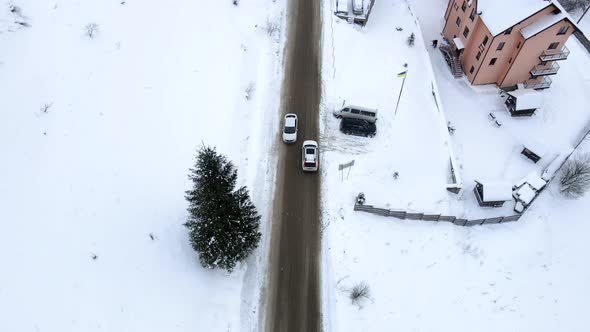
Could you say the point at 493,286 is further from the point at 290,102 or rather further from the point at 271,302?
the point at 290,102

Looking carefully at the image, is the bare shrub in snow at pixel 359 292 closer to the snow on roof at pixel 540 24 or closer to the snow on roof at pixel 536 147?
the snow on roof at pixel 536 147

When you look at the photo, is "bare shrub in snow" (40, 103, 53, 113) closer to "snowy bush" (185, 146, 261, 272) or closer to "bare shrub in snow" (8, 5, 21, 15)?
"bare shrub in snow" (8, 5, 21, 15)

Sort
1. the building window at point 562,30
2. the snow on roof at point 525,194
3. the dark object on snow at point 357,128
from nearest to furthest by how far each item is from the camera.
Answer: the snow on roof at point 525,194
the dark object on snow at point 357,128
the building window at point 562,30

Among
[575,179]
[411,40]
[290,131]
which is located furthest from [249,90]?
[575,179]

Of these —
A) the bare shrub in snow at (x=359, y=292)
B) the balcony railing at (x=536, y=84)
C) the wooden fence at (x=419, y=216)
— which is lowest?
the bare shrub in snow at (x=359, y=292)

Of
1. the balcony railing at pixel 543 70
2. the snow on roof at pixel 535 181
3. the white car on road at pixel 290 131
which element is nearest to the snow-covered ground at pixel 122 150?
the white car on road at pixel 290 131

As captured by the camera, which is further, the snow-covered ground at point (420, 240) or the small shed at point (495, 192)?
the small shed at point (495, 192)

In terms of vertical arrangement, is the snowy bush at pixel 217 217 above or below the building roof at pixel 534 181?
below

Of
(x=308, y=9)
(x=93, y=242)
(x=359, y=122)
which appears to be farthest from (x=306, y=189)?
(x=308, y=9)

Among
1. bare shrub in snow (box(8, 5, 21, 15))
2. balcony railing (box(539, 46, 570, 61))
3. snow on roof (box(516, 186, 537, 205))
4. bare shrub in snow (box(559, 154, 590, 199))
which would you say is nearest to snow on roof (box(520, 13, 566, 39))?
balcony railing (box(539, 46, 570, 61))
